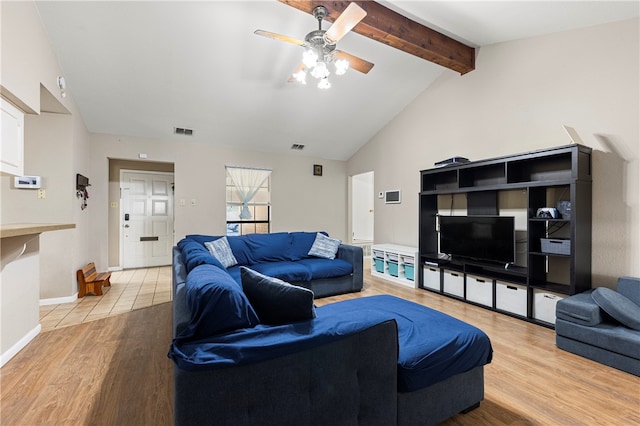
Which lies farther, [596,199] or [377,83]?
[377,83]

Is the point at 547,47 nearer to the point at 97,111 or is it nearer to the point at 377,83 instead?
the point at 377,83

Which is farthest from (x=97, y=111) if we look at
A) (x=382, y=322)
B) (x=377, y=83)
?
(x=382, y=322)

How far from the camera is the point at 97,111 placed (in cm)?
432

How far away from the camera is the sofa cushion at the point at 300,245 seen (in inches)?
169

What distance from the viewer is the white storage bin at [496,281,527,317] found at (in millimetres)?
3128

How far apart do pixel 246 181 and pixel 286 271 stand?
2959 millimetres

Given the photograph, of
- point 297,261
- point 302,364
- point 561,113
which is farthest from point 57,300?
point 561,113

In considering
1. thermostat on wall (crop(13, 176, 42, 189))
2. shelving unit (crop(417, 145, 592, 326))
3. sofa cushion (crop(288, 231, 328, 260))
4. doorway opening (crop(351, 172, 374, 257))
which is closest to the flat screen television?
shelving unit (crop(417, 145, 592, 326))

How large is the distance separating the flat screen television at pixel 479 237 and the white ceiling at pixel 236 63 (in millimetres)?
2233

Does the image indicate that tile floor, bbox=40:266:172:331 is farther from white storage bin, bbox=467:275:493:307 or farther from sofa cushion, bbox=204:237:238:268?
white storage bin, bbox=467:275:493:307

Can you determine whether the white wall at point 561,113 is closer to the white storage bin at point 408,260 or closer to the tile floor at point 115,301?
the white storage bin at point 408,260

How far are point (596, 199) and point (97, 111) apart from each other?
21.3 ft

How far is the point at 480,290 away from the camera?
3555 mm

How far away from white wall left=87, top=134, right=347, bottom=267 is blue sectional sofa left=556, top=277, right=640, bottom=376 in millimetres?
4697
